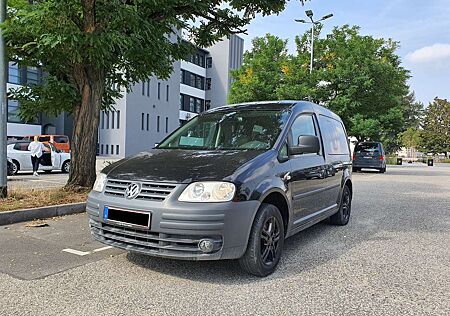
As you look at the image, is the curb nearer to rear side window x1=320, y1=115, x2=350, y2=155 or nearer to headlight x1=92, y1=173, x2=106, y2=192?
headlight x1=92, y1=173, x2=106, y2=192

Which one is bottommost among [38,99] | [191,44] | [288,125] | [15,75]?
[288,125]

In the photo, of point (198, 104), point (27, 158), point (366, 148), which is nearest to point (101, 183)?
point (27, 158)

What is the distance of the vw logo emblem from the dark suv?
21172 millimetres

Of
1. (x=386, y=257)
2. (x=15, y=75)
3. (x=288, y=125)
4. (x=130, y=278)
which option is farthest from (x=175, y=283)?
(x=15, y=75)

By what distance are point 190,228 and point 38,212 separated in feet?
13.9

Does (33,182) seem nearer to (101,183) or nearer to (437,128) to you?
(101,183)

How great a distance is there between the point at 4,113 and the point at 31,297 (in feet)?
17.7

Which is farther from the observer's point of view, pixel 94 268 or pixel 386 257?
pixel 386 257

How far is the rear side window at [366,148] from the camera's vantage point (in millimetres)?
23094

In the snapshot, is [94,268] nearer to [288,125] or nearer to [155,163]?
[155,163]

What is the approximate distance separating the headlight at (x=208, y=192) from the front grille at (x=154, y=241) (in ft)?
1.12

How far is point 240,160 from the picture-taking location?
4.05 meters

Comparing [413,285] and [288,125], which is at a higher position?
[288,125]

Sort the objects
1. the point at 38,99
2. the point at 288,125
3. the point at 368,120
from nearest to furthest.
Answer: the point at 288,125 < the point at 38,99 < the point at 368,120
